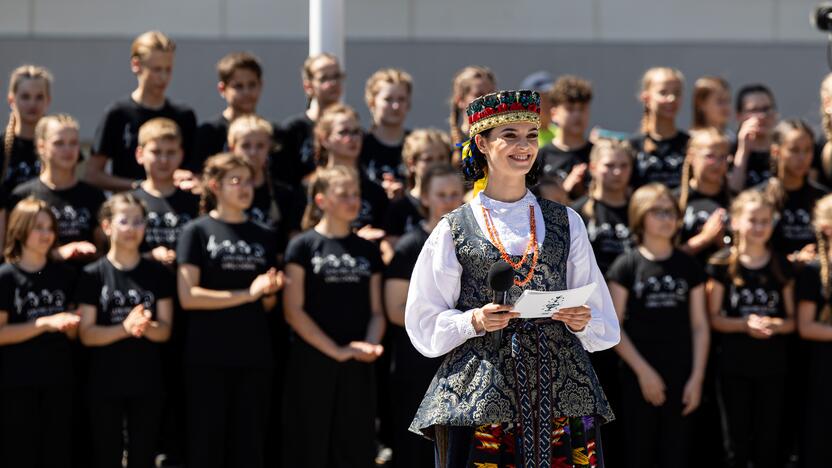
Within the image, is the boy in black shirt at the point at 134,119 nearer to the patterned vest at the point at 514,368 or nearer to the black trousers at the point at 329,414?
the black trousers at the point at 329,414

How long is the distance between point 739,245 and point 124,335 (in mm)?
3492

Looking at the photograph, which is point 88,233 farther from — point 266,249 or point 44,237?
point 266,249

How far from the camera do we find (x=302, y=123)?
24.6 feet

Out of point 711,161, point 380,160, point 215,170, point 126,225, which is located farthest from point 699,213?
point 126,225

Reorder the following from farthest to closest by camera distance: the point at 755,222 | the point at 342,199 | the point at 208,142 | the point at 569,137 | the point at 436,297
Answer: the point at 569,137, the point at 208,142, the point at 755,222, the point at 342,199, the point at 436,297

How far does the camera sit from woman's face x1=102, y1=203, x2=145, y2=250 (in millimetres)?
6324

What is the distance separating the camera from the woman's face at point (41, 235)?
6.27 m

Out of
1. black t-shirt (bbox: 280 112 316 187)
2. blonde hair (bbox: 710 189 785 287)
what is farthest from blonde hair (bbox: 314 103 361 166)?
blonde hair (bbox: 710 189 785 287)

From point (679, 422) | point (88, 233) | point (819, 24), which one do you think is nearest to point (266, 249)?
point (88, 233)

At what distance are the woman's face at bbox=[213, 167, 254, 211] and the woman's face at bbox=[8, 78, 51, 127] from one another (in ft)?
4.52

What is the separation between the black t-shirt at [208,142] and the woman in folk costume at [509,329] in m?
3.35

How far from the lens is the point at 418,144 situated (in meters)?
7.07

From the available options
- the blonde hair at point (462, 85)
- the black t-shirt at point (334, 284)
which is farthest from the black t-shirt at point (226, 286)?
the blonde hair at point (462, 85)

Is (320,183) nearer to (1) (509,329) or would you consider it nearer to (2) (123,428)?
(2) (123,428)
